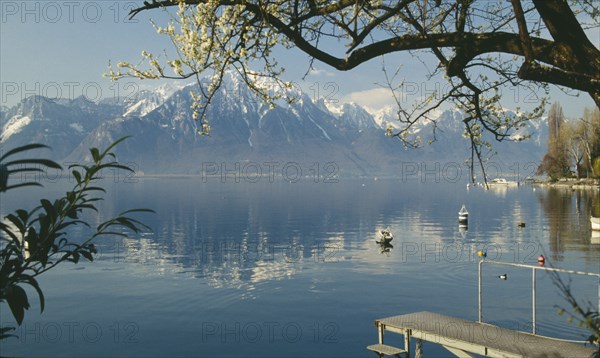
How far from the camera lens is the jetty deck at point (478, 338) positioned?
1464 cm

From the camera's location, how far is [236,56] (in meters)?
9.87

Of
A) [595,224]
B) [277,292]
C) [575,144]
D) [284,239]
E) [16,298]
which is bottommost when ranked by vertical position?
[277,292]

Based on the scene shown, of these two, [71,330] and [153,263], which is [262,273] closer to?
[153,263]

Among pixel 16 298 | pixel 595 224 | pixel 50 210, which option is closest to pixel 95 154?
pixel 50 210

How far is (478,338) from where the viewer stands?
52.4 feet

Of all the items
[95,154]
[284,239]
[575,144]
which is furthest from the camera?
[575,144]

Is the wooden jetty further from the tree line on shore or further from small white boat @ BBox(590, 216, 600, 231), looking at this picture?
the tree line on shore

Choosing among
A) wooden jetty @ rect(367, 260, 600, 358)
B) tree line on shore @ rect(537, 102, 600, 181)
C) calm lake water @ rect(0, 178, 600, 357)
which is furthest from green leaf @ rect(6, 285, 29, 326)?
tree line on shore @ rect(537, 102, 600, 181)

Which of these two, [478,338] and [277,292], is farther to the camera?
[277,292]

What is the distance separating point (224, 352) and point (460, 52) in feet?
66.8

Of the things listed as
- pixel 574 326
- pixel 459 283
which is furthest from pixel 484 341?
pixel 459 283

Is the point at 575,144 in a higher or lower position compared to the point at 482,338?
higher

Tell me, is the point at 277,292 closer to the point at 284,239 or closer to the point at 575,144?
the point at 284,239

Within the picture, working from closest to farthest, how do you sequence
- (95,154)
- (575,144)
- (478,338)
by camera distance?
(95,154) → (478,338) → (575,144)
